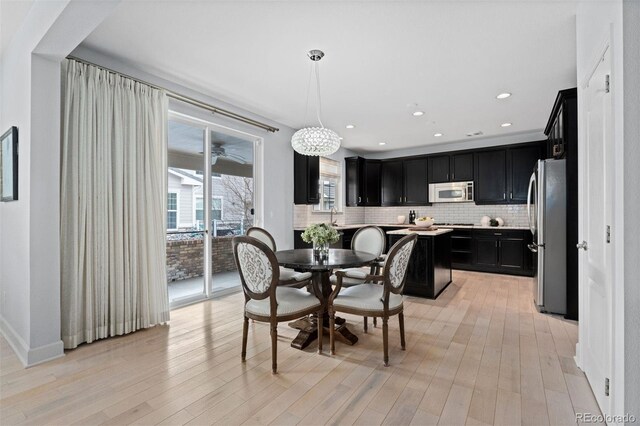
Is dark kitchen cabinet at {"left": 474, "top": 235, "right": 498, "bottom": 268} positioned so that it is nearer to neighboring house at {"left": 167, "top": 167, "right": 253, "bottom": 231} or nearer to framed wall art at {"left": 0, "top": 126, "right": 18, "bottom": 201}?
neighboring house at {"left": 167, "top": 167, "right": 253, "bottom": 231}

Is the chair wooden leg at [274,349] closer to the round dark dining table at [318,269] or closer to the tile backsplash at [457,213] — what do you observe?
the round dark dining table at [318,269]

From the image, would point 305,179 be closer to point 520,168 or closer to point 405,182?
point 405,182

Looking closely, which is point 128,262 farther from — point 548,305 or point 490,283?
point 490,283

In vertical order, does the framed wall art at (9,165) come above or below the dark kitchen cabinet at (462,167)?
below

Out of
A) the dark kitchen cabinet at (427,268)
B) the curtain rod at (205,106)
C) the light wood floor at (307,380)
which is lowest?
the light wood floor at (307,380)

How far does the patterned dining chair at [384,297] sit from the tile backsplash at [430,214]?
3.00 metres

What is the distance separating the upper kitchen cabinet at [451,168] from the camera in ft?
Result: 20.3

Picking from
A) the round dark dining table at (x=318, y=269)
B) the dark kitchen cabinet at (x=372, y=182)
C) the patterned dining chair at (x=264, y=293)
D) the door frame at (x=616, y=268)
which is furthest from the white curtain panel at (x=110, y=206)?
the dark kitchen cabinet at (x=372, y=182)

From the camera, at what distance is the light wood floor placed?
1.72 meters

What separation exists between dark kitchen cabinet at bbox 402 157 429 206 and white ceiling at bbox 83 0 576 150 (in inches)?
94.7

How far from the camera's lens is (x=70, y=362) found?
91.5 inches

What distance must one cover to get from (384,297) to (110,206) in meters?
2.55

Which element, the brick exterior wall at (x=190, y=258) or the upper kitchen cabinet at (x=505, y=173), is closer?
the brick exterior wall at (x=190, y=258)

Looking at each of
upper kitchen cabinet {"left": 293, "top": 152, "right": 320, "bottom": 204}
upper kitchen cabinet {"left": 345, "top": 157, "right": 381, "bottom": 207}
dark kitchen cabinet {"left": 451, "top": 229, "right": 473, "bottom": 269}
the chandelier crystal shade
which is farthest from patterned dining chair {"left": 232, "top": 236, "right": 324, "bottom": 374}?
upper kitchen cabinet {"left": 345, "top": 157, "right": 381, "bottom": 207}
